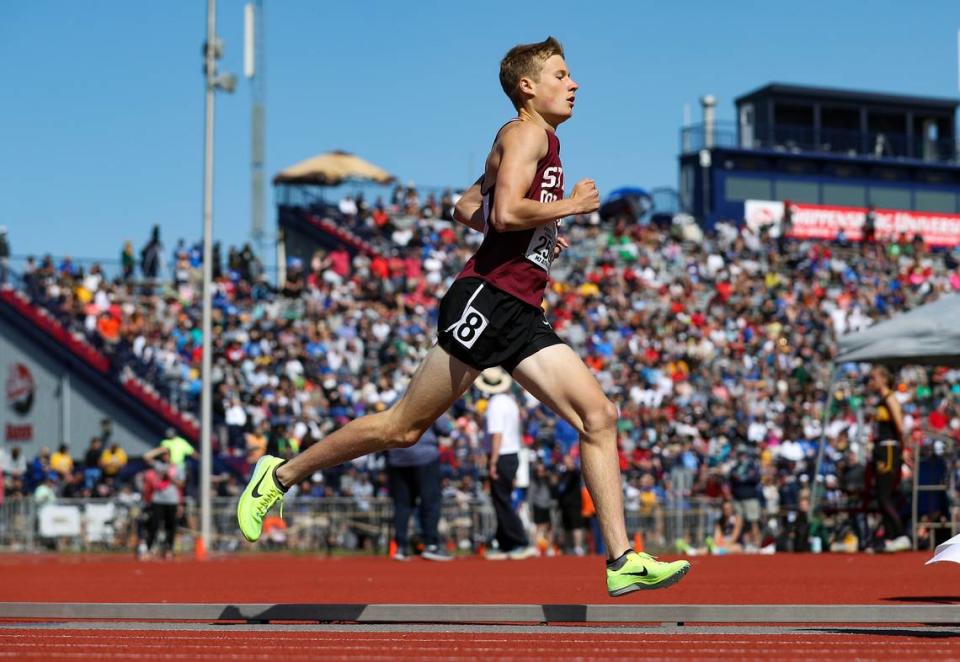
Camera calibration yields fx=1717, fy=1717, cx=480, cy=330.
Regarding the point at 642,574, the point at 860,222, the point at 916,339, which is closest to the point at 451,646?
the point at 642,574

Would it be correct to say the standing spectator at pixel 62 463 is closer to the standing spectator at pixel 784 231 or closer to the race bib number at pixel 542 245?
the race bib number at pixel 542 245

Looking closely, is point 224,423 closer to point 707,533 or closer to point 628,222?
point 707,533

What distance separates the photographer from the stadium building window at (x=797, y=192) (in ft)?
193

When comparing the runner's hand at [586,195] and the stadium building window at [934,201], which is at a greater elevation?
the stadium building window at [934,201]

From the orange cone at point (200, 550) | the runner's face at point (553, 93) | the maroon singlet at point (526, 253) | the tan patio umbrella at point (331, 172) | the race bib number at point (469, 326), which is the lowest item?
the orange cone at point (200, 550)

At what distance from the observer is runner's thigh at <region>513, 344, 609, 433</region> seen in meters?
6.82

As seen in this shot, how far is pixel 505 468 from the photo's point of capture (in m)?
16.6

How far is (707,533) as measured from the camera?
24.5 meters

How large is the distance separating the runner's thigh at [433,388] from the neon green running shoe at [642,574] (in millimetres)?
934

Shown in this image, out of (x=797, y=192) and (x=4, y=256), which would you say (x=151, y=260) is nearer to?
(x=4, y=256)

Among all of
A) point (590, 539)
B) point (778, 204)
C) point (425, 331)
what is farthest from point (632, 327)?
point (778, 204)

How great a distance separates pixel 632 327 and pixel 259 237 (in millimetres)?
A: 19860

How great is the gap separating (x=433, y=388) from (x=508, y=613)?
3.15 feet

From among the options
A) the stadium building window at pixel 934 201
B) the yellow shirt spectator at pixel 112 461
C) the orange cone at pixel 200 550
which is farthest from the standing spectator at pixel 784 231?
the orange cone at pixel 200 550
